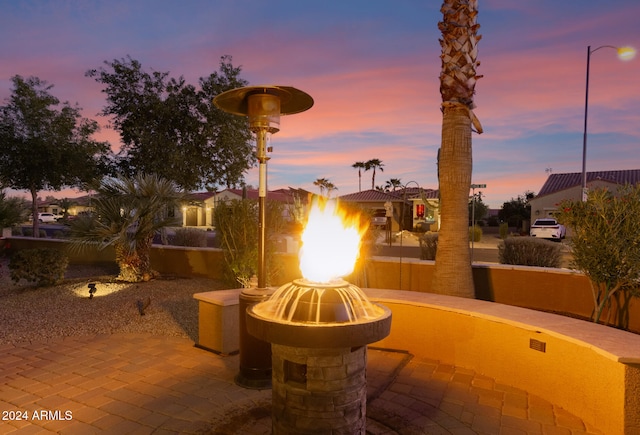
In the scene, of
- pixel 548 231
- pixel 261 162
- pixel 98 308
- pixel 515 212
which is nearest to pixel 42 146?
pixel 98 308

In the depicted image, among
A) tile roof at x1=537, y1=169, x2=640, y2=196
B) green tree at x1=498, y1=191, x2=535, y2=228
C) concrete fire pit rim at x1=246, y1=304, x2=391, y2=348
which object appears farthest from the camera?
green tree at x1=498, y1=191, x2=535, y2=228

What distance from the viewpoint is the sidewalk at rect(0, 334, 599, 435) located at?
3818 mm

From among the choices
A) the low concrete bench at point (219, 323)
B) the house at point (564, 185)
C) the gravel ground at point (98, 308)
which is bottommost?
the gravel ground at point (98, 308)

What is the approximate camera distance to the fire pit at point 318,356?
2883mm

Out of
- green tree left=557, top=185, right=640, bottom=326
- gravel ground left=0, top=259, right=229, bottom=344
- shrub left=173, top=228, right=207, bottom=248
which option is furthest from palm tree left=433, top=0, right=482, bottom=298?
shrub left=173, top=228, right=207, bottom=248

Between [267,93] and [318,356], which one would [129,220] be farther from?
[318,356]

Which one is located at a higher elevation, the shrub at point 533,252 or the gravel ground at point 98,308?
the shrub at point 533,252

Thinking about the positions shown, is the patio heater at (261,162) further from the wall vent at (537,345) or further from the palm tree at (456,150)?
the palm tree at (456,150)

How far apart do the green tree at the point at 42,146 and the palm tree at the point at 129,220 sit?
8400mm

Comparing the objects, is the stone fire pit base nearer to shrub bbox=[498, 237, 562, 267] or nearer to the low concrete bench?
the low concrete bench

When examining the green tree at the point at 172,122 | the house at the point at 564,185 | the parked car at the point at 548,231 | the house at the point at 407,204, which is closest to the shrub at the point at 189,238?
the green tree at the point at 172,122

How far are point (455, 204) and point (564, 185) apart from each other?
1497 inches

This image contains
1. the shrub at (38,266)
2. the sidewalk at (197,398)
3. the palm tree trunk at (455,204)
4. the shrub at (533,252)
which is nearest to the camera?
the sidewalk at (197,398)

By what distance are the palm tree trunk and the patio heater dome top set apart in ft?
10.1
